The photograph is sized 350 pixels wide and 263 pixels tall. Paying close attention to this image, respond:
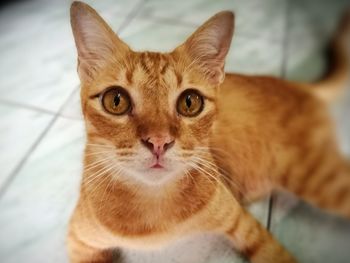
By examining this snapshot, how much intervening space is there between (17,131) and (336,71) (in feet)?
2.65

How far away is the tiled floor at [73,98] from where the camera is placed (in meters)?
0.76

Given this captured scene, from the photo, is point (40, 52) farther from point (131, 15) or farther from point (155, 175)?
point (155, 175)

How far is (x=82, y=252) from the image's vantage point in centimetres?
71

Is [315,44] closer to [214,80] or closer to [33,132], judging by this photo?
[214,80]

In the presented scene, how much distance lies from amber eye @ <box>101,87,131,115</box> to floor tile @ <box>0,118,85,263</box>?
0.31 metres

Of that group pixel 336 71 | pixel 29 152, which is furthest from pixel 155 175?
pixel 336 71

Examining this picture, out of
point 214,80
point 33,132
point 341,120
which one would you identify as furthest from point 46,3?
point 341,120

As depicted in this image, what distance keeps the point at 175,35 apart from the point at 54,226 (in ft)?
1.76

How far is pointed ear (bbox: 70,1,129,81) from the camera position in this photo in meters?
0.56

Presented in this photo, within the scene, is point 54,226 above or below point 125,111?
below

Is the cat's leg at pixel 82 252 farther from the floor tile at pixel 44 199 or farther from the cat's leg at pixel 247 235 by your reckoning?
the cat's leg at pixel 247 235

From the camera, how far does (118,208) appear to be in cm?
66

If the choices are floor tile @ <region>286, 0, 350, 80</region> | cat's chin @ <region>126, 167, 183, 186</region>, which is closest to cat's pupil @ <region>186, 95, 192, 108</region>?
cat's chin @ <region>126, 167, 183, 186</region>

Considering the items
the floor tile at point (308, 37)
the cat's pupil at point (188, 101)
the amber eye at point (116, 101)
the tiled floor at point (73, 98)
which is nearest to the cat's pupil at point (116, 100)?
the amber eye at point (116, 101)
